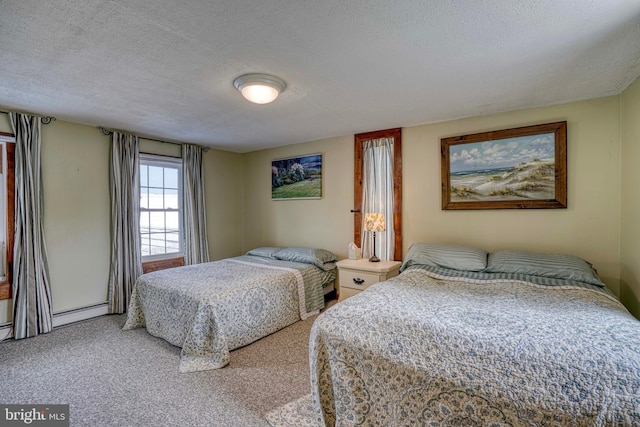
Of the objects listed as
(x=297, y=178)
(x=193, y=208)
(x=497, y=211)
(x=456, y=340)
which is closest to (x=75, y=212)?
(x=193, y=208)

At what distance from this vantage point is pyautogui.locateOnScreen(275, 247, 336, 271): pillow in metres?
3.75

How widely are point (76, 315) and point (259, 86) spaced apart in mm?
3416

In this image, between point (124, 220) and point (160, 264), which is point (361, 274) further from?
point (124, 220)

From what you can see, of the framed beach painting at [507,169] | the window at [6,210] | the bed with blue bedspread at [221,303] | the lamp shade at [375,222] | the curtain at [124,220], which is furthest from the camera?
the curtain at [124,220]

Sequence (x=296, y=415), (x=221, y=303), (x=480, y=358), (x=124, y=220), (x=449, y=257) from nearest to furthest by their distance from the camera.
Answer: (x=480, y=358)
(x=296, y=415)
(x=221, y=303)
(x=449, y=257)
(x=124, y=220)

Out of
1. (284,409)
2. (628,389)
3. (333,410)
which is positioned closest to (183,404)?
(284,409)

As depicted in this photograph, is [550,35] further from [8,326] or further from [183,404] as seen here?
[8,326]

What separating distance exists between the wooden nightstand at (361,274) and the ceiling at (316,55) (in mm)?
1652

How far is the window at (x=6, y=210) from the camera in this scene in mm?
2988

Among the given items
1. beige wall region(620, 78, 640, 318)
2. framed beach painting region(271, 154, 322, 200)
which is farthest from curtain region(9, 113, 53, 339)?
beige wall region(620, 78, 640, 318)

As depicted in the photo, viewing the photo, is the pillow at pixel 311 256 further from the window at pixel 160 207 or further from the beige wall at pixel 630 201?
the beige wall at pixel 630 201

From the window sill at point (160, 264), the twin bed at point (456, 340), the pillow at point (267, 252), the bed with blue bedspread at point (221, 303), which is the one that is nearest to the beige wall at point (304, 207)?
the pillow at point (267, 252)

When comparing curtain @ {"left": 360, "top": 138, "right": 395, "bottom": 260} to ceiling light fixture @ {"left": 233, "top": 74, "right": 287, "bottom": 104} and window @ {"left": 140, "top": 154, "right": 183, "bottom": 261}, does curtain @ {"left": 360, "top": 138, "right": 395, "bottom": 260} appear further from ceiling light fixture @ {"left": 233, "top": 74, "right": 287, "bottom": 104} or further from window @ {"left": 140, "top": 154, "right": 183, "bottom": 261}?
window @ {"left": 140, "top": 154, "right": 183, "bottom": 261}

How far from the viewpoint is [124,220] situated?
12.3 ft
